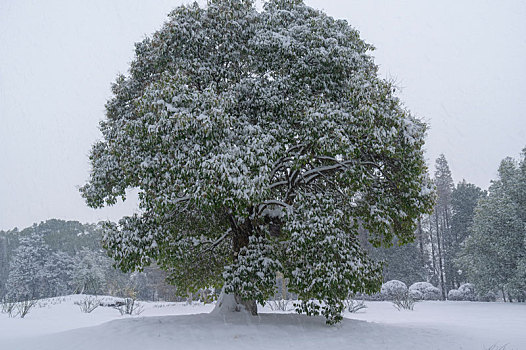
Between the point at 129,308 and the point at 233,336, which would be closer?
the point at 233,336

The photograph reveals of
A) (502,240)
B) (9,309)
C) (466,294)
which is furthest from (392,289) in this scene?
(9,309)

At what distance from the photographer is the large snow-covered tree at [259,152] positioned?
8.87 m

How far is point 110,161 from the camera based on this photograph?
10477 millimetres

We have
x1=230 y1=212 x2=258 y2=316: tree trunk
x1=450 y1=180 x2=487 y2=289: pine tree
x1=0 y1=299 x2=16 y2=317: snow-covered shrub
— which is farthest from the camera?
x1=450 y1=180 x2=487 y2=289: pine tree

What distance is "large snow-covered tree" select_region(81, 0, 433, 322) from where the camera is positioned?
29.1ft

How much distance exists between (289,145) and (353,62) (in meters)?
2.98

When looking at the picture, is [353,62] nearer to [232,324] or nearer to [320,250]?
[320,250]

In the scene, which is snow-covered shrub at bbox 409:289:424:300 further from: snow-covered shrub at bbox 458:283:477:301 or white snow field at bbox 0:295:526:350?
white snow field at bbox 0:295:526:350

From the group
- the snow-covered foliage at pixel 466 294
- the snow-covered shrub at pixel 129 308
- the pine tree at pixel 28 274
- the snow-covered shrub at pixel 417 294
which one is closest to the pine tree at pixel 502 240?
the snow-covered shrub at pixel 417 294

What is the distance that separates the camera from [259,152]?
884 centimetres

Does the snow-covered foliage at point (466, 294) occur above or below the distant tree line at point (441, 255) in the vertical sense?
below

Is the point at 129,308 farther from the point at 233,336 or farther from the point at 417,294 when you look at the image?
the point at 417,294

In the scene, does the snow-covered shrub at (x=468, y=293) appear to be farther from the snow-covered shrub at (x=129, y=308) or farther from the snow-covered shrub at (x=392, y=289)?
the snow-covered shrub at (x=129, y=308)

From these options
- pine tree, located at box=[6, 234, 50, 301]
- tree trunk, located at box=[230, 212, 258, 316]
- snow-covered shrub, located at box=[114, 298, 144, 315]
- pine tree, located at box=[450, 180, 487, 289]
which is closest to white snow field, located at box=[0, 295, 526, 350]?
tree trunk, located at box=[230, 212, 258, 316]
